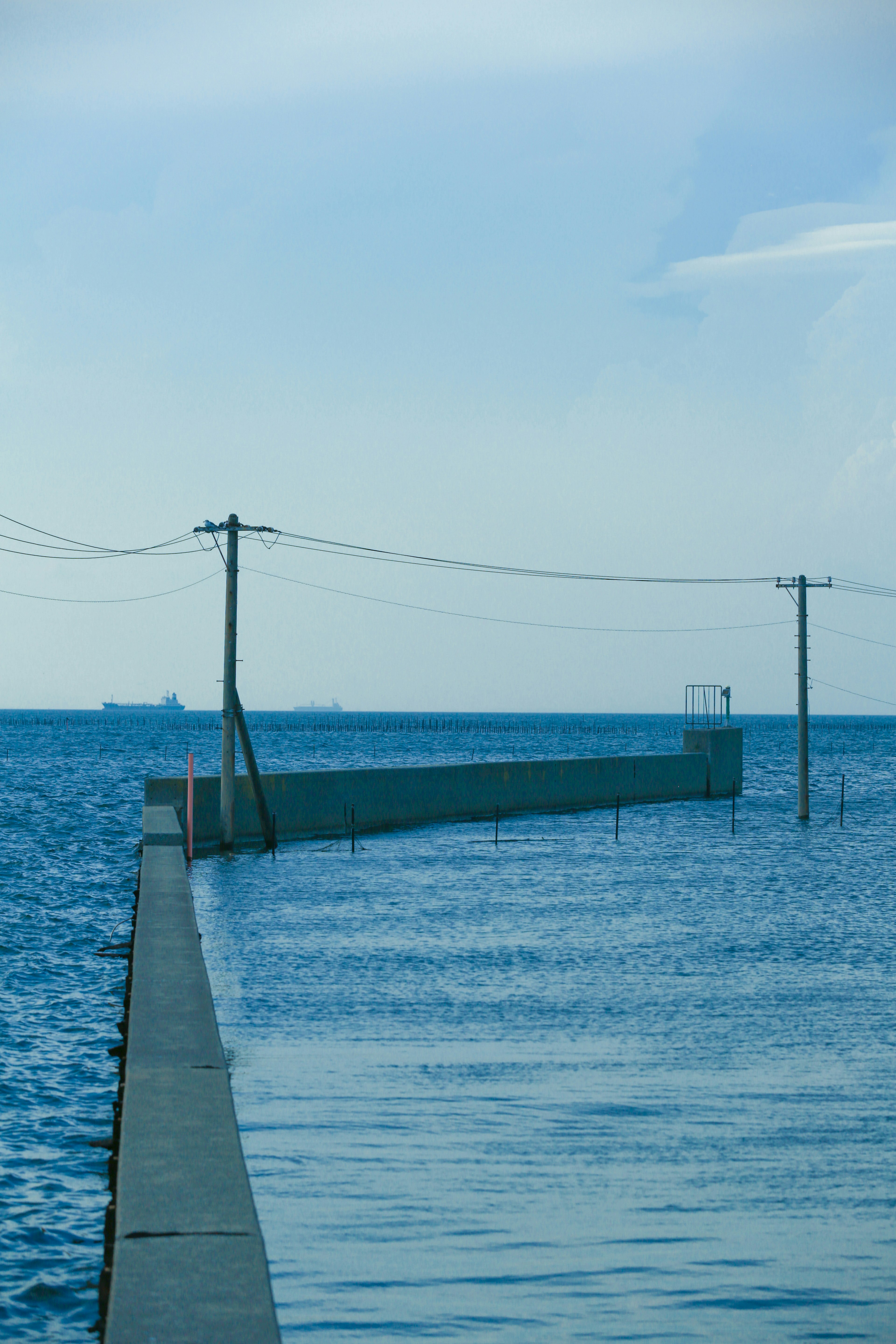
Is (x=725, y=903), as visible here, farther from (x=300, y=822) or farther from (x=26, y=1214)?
(x=26, y=1214)

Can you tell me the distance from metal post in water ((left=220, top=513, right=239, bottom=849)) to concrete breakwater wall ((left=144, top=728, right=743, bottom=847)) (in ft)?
6.58

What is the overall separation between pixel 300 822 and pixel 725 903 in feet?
45.9

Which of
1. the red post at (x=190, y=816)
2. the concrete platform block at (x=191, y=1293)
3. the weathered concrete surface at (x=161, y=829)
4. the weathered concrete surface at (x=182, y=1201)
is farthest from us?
the red post at (x=190, y=816)

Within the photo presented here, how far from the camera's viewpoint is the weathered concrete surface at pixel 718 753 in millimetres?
53281

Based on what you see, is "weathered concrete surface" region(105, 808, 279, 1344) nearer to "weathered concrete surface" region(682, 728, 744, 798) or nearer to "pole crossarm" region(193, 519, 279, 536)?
"pole crossarm" region(193, 519, 279, 536)

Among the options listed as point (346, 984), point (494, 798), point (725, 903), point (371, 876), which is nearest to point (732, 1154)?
point (346, 984)

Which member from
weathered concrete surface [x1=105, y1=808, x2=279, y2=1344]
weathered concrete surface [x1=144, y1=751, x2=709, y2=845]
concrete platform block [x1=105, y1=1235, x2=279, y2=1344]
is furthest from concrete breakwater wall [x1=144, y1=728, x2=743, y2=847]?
concrete platform block [x1=105, y1=1235, x2=279, y2=1344]

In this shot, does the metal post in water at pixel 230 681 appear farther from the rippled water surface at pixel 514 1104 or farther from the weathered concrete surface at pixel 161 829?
the rippled water surface at pixel 514 1104

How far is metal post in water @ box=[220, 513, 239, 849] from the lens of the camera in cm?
2878

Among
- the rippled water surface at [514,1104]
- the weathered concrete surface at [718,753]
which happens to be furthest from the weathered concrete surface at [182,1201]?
the weathered concrete surface at [718,753]

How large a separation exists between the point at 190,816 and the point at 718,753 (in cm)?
3056

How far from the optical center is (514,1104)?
9.45 meters

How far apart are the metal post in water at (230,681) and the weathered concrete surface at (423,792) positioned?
1.16 m

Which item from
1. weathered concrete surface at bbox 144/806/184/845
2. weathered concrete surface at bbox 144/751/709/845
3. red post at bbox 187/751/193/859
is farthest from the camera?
weathered concrete surface at bbox 144/751/709/845
